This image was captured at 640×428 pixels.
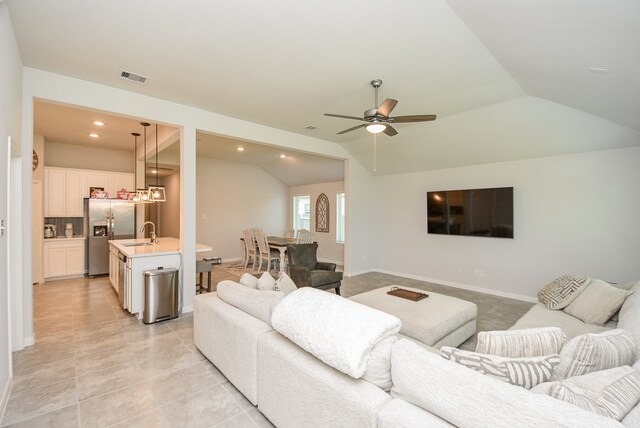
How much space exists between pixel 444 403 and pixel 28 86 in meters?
4.58

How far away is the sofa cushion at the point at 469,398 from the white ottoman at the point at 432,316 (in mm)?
1498

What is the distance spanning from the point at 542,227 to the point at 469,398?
189 inches

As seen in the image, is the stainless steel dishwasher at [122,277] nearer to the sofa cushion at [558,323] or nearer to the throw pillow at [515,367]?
the throw pillow at [515,367]

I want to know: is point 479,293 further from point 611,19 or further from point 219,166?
point 219,166

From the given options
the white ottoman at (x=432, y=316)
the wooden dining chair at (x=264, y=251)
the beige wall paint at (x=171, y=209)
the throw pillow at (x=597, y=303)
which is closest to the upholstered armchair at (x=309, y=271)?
the white ottoman at (x=432, y=316)

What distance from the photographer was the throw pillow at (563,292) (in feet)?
9.43

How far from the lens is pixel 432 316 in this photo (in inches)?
112

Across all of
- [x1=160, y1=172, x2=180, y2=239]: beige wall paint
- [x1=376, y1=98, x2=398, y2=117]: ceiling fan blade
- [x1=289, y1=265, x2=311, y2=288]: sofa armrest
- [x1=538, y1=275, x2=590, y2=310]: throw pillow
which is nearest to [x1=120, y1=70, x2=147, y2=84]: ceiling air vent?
[x1=376, y1=98, x2=398, y2=117]: ceiling fan blade

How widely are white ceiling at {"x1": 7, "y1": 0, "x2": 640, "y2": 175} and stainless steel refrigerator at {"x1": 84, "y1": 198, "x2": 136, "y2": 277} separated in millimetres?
3606

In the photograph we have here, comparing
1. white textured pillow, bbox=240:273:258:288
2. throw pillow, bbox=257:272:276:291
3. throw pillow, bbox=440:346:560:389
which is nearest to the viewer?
throw pillow, bbox=440:346:560:389

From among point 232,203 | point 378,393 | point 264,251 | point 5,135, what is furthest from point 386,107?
Answer: point 232,203

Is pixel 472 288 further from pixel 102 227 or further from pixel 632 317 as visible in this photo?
pixel 102 227

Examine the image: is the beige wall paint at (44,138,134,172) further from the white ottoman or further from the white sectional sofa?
the white ottoman

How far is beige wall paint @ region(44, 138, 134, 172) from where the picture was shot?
6184 mm
